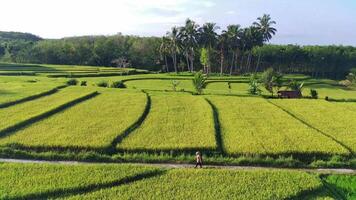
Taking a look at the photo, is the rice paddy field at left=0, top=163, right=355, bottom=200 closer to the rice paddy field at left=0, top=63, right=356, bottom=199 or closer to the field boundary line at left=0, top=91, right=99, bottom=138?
the rice paddy field at left=0, top=63, right=356, bottom=199

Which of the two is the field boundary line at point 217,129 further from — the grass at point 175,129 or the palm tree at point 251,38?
the palm tree at point 251,38

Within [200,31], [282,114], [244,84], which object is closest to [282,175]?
[282,114]

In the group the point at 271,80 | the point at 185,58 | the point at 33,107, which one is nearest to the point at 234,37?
the point at 185,58

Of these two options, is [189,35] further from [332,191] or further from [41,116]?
[332,191]

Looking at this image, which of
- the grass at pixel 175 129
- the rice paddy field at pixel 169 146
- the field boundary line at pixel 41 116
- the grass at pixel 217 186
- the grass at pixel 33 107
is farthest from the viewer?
the grass at pixel 33 107

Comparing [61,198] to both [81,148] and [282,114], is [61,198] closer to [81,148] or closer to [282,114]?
[81,148]

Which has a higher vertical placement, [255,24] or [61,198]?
[255,24]

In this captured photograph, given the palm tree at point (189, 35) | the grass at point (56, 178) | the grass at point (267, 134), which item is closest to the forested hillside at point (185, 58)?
the palm tree at point (189, 35)
